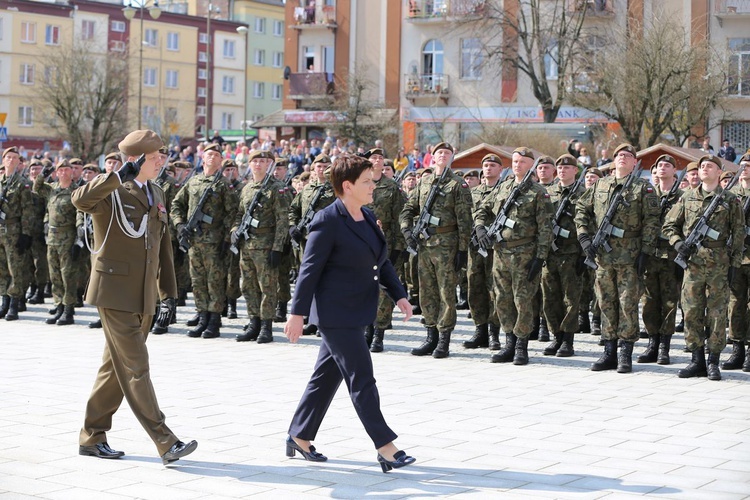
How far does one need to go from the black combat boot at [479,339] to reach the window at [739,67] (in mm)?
22481

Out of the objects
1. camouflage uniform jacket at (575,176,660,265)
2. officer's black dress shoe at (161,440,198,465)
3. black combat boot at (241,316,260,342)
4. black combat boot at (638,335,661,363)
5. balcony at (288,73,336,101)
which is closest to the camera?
officer's black dress shoe at (161,440,198,465)

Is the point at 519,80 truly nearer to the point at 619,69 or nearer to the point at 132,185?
the point at 619,69

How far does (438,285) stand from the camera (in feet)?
42.2

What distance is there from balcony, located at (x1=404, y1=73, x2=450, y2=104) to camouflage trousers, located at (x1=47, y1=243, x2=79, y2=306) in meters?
32.8

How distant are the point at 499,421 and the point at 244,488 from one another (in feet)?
9.31

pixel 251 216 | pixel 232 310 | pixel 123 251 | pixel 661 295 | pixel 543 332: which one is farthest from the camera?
pixel 232 310

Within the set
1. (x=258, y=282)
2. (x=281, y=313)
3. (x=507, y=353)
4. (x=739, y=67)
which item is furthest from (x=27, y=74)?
(x=507, y=353)

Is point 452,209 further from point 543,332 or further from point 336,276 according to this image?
point 336,276

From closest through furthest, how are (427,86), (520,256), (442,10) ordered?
(520,256) < (442,10) < (427,86)

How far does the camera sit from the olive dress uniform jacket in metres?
7.34

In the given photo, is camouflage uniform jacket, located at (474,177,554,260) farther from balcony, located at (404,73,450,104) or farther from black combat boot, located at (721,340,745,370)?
balcony, located at (404,73,450,104)

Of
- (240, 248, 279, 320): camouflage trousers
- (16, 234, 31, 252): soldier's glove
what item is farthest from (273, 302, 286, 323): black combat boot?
(16, 234, 31, 252): soldier's glove

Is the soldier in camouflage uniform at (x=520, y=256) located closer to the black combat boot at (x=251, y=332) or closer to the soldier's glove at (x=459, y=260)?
the soldier's glove at (x=459, y=260)

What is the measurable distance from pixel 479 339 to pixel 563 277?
1.28 m
